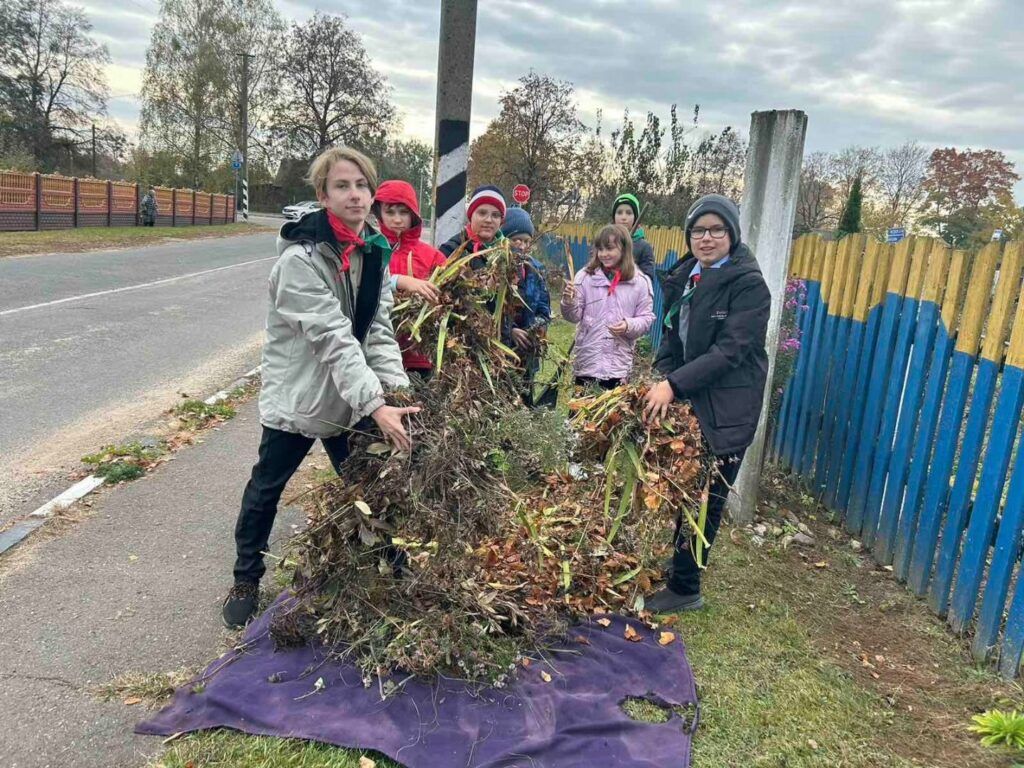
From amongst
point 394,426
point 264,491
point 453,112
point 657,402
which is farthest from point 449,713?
point 453,112

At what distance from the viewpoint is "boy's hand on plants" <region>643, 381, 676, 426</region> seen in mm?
3141

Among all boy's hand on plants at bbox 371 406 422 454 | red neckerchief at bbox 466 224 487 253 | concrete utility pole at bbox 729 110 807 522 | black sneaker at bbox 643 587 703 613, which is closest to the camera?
boy's hand on plants at bbox 371 406 422 454

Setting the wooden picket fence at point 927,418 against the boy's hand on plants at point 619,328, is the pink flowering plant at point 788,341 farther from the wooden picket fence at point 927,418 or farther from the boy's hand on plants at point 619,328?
the boy's hand on plants at point 619,328

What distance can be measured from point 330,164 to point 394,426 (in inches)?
42.9

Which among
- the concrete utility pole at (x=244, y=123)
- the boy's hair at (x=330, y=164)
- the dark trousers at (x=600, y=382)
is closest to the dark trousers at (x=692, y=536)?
the dark trousers at (x=600, y=382)

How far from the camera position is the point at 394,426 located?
8.47 feet

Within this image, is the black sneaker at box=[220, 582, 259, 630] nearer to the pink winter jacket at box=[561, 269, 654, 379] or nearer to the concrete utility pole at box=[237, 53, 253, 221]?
the pink winter jacket at box=[561, 269, 654, 379]

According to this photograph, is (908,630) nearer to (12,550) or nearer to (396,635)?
(396,635)

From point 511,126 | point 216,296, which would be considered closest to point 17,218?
point 216,296

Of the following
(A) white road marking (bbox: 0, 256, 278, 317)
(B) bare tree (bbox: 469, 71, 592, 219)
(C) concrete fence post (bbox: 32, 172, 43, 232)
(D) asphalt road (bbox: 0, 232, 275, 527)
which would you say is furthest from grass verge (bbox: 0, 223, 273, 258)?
(B) bare tree (bbox: 469, 71, 592, 219)

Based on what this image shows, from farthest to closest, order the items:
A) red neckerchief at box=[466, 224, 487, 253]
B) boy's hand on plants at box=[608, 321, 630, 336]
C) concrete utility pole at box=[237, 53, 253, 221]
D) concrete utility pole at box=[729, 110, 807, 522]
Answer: concrete utility pole at box=[237, 53, 253, 221]
boy's hand on plants at box=[608, 321, 630, 336]
concrete utility pole at box=[729, 110, 807, 522]
red neckerchief at box=[466, 224, 487, 253]

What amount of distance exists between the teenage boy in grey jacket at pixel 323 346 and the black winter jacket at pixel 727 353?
4.49 feet

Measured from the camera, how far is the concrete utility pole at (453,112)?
4914mm

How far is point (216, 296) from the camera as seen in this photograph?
12695 millimetres
